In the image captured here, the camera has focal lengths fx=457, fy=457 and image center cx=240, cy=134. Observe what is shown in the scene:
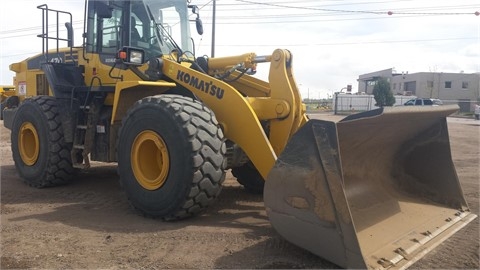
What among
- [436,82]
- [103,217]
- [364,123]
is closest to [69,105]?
[103,217]

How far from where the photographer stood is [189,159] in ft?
14.9

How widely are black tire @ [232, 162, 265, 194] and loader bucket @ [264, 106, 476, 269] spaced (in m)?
1.86

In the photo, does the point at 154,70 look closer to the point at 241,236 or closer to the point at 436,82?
the point at 241,236

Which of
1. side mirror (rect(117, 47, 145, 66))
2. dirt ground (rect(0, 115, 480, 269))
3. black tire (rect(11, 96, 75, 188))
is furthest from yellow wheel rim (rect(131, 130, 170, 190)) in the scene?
black tire (rect(11, 96, 75, 188))

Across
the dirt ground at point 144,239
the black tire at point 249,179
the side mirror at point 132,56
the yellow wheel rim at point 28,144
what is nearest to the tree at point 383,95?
the dirt ground at point 144,239

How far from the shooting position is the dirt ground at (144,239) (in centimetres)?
380

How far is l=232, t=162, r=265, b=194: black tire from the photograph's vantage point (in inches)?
252

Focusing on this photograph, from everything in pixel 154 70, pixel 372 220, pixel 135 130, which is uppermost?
pixel 154 70

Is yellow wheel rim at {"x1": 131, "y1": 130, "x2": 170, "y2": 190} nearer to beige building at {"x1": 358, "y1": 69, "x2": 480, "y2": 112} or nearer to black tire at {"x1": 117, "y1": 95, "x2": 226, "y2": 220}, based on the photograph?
black tire at {"x1": 117, "y1": 95, "x2": 226, "y2": 220}

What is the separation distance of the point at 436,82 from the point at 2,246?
6532cm

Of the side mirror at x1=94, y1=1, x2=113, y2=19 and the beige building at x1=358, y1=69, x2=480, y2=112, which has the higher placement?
the beige building at x1=358, y1=69, x2=480, y2=112

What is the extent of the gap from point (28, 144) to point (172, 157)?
3744 millimetres

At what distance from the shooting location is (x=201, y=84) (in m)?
5.30

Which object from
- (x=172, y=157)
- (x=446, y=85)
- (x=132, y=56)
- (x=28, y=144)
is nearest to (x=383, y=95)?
(x=446, y=85)
